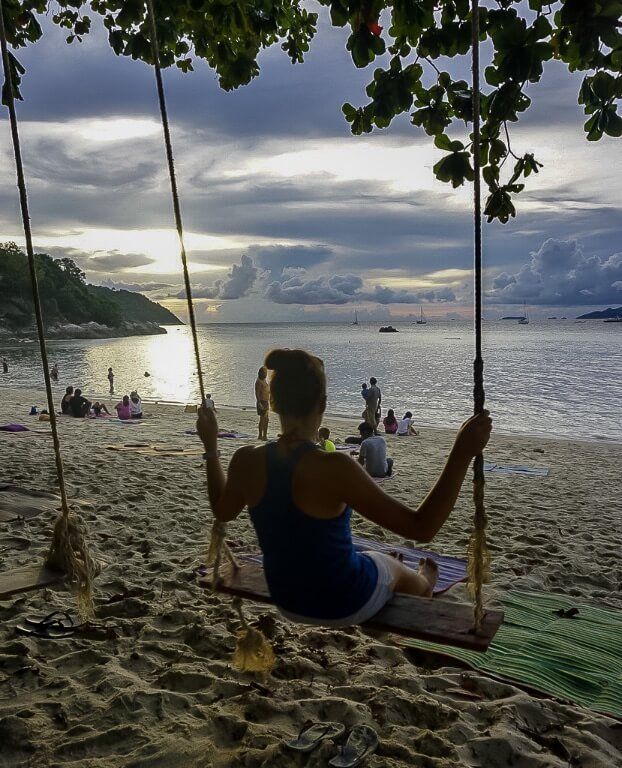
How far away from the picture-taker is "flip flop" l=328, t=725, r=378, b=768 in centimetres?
247

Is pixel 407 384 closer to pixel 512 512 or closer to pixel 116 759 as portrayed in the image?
pixel 512 512

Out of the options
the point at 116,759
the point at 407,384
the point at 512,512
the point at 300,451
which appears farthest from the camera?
the point at 407,384

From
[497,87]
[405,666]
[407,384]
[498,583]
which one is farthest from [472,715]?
[407,384]

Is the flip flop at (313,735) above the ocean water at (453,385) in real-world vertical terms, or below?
above

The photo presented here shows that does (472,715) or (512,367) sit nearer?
(472,715)

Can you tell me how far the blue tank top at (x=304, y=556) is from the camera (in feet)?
7.50

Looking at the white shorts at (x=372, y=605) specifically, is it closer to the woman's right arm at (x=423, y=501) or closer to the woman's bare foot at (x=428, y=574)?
the woman's bare foot at (x=428, y=574)

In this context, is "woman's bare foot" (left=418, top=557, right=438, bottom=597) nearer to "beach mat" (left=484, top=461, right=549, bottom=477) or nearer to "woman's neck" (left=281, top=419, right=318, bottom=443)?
"woman's neck" (left=281, top=419, right=318, bottom=443)

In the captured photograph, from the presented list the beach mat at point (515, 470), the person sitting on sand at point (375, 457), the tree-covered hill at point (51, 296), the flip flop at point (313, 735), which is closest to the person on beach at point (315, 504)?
the flip flop at point (313, 735)

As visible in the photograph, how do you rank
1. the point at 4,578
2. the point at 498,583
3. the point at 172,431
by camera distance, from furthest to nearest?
1. the point at 172,431
2. the point at 498,583
3. the point at 4,578

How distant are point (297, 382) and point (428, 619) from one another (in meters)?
1.04

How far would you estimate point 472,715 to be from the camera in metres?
2.85

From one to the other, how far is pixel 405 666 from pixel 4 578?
6.64 feet

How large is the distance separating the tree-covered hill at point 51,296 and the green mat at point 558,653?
257 ft
